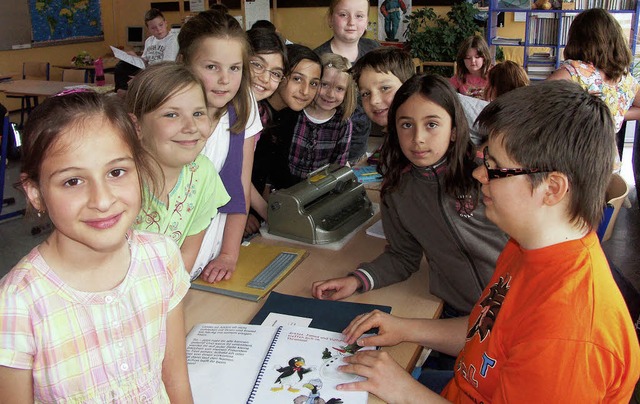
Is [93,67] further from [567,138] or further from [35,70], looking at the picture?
[567,138]

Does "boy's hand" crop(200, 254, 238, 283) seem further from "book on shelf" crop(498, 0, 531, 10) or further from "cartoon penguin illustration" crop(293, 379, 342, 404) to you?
"book on shelf" crop(498, 0, 531, 10)

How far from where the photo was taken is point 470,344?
115 cm

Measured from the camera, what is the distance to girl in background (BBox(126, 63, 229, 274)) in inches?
56.6

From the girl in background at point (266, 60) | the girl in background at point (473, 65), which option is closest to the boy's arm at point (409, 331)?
the girl in background at point (266, 60)

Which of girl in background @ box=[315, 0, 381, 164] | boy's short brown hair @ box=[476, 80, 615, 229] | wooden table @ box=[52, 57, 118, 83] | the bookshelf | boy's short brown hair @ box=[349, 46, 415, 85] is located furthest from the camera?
wooden table @ box=[52, 57, 118, 83]

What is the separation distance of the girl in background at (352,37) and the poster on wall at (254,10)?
5150 millimetres

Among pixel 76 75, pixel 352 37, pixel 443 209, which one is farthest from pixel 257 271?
pixel 76 75

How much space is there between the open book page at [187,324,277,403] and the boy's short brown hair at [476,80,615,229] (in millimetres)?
684

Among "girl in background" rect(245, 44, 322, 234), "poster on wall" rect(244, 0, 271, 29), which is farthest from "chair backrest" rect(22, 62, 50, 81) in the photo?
"girl in background" rect(245, 44, 322, 234)

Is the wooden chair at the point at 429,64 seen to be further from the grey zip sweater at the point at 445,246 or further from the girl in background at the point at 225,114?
the grey zip sweater at the point at 445,246

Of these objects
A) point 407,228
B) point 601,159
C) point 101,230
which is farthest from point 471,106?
point 101,230

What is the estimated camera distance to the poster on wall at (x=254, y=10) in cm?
796

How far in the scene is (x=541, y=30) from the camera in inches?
244

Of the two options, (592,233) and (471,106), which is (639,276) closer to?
(471,106)
